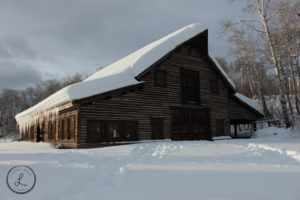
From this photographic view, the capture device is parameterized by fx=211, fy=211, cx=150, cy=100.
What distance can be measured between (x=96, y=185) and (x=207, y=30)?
1808 cm

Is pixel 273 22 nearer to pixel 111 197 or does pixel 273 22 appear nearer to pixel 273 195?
pixel 273 195

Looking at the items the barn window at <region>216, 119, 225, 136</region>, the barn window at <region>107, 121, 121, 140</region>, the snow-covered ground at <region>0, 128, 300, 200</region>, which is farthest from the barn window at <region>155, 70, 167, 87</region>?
the snow-covered ground at <region>0, 128, 300, 200</region>

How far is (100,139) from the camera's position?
1370cm

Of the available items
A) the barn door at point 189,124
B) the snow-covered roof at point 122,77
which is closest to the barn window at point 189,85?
the barn door at point 189,124

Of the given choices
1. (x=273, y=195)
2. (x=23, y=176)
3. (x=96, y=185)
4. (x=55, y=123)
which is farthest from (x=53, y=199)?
(x=55, y=123)

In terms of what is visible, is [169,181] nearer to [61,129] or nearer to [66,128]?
[66,128]

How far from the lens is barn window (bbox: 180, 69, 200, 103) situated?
59.5 ft

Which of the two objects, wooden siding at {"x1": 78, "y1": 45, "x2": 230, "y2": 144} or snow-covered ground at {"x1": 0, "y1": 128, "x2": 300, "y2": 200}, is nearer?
snow-covered ground at {"x1": 0, "y1": 128, "x2": 300, "y2": 200}

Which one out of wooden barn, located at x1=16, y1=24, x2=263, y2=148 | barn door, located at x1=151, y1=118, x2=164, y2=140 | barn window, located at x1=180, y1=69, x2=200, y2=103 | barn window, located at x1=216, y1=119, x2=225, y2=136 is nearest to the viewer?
wooden barn, located at x1=16, y1=24, x2=263, y2=148

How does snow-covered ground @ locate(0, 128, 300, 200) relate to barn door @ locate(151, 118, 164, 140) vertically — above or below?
below

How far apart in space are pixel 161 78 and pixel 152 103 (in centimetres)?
236

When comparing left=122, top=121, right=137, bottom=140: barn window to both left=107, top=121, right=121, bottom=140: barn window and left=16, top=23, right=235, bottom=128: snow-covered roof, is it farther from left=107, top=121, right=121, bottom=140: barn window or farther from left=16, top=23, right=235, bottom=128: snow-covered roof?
left=16, top=23, right=235, bottom=128: snow-covered roof

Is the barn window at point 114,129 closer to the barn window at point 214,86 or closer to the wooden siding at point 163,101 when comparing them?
the wooden siding at point 163,101

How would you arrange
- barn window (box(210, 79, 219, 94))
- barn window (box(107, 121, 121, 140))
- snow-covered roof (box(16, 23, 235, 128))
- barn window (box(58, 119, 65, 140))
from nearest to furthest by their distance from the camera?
snow-covered roof (box(16, 23, 235, 128)) → barn window (box(107, 121, 121, 140)) → barn window (box(58, 119, 65, 140)) → barn window (box(210, 79, 219, 94))
